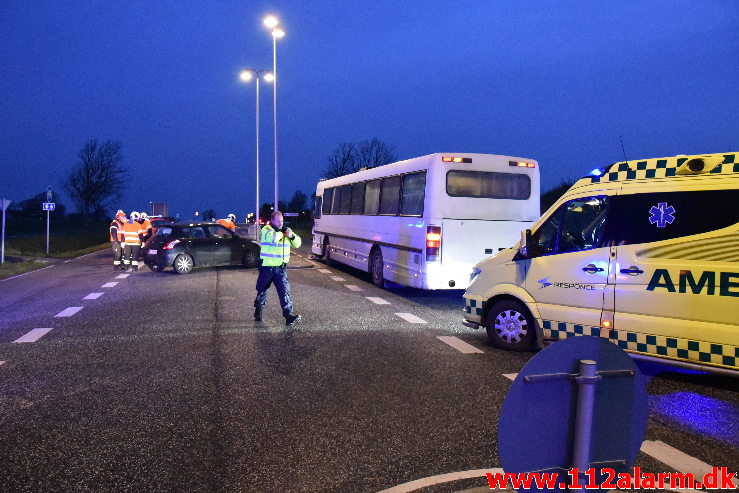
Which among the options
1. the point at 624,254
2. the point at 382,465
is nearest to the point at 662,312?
the point at 624,254

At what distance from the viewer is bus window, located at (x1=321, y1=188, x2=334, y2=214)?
20852 mm

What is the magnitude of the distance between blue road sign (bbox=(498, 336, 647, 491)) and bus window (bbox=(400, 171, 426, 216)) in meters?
10.5

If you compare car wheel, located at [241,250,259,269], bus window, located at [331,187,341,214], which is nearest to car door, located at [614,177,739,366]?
bus window, located at [331,187,341,214]

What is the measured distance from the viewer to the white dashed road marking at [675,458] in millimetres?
4137

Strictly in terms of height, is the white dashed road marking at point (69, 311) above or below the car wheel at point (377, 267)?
below

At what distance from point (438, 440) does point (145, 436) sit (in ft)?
6.94

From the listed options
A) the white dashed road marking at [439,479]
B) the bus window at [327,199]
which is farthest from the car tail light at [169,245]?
the white dashed road marking at [439,479]

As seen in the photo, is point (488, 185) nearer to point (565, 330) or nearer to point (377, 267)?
point (377, 267)

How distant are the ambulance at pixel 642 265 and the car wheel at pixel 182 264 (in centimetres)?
1315

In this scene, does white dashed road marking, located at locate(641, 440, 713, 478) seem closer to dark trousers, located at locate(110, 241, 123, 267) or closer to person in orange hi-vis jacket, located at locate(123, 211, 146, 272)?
person in orange hi-vis jacket, located at locate(123, 211, 146, 272)

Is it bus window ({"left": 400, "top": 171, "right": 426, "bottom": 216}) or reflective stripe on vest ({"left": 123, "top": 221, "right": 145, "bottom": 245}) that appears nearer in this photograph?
bus window ({"left": 400, "top": 171, "right": 426, "bottom": 216})

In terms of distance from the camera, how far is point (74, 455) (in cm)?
434

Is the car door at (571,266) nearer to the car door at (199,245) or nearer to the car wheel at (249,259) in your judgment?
the car door at (199,245)

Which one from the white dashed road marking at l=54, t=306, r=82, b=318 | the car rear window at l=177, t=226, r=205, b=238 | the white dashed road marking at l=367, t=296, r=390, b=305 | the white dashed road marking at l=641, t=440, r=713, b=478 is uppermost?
the car rear window at l=177, t=226, r=205, b=238
